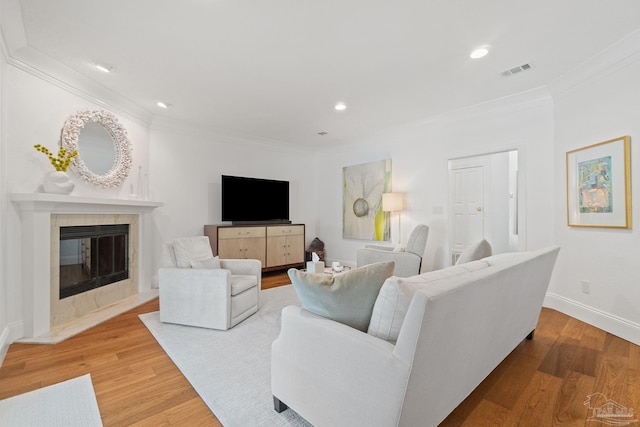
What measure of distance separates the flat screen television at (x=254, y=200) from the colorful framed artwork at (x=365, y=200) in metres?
1.20

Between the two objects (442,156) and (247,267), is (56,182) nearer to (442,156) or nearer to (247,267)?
(247,267)

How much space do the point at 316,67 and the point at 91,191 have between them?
2864mm

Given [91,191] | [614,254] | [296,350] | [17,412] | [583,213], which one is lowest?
[17,412]

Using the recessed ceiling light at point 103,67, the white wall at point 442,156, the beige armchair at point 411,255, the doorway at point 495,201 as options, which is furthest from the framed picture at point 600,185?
the recessed ceiling light at point 103,67

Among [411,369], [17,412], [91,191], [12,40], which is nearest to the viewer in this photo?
[411,369]

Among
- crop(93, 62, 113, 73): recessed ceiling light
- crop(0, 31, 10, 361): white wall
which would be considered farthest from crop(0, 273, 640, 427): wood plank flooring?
crop(93, 62, 113, 73): recessed ceiling light

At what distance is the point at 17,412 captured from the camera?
1.64 metres

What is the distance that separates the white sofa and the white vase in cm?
271

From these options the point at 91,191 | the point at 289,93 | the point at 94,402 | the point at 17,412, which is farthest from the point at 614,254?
the point at 91,191

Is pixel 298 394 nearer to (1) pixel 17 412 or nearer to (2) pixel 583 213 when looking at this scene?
(1) pixel 17 412

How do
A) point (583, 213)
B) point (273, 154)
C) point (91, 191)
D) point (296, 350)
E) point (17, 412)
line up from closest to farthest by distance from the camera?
point (296, 350)
point (17, 412)
point (583, 213)
point (91, 191)
point (273, 154)

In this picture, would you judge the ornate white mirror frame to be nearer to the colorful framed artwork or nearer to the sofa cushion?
the sofa cushion

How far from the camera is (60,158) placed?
9.30 feet

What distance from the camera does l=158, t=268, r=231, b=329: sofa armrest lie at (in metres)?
2.71
